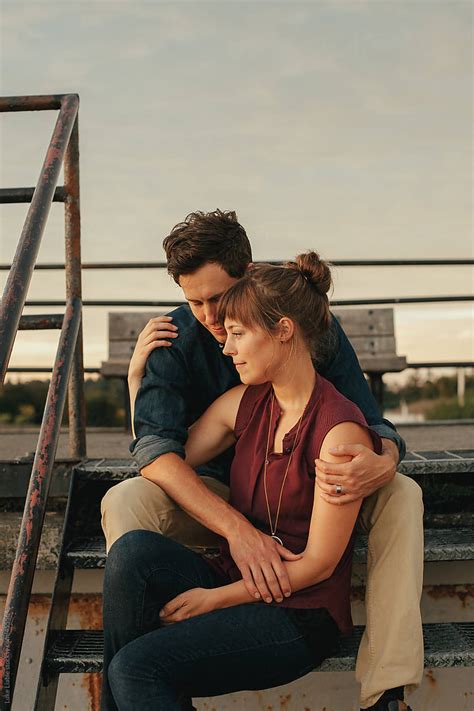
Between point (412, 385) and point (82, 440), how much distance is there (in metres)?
31.5

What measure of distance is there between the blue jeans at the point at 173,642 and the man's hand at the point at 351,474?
290 mm

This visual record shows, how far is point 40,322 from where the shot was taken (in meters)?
2.36

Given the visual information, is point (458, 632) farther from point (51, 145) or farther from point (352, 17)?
point (352, 17)

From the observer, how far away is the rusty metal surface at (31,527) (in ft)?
5.93

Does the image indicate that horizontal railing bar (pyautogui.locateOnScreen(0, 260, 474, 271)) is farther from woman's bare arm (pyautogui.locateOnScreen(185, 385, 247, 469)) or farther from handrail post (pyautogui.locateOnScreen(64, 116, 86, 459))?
woman's bare arm (pyautogui.locateOnScreen(185, 385, 247, 469))

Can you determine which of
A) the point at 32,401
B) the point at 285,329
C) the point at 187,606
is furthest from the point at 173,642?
the point at 32,401

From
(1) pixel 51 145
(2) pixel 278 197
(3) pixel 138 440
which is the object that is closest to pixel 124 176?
(2) pixel 278 197

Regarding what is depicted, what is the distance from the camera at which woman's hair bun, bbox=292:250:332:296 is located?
1.86 metres

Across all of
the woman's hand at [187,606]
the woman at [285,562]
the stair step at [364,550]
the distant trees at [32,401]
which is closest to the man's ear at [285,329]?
the woman at [285,562]

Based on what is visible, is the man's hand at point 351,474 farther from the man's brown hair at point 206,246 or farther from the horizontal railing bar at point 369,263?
the horizontal railing bar at point 369,263

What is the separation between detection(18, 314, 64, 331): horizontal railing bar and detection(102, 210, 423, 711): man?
31 centimetres

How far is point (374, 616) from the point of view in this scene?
1.78 m

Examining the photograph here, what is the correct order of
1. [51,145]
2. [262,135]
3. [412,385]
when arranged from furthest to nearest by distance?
[412,385] → [262,135] → [51,145]

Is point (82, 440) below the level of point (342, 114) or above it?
below
